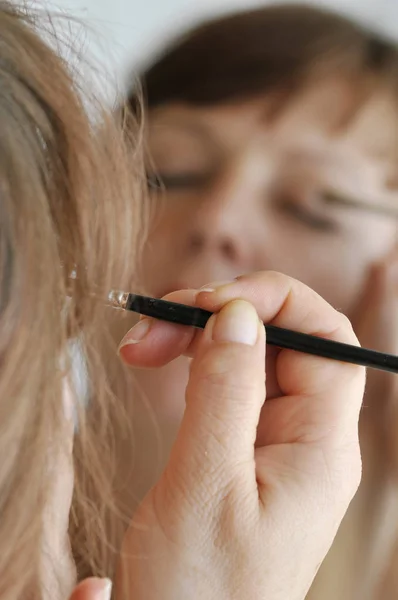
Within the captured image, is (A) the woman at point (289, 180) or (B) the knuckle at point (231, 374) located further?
(A) the woman at point (289, 180)

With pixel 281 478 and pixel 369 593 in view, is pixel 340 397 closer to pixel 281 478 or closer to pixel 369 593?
pixel 281 478

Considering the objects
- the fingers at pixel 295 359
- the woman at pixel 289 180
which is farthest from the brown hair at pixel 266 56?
the fingers at pixel 295 359

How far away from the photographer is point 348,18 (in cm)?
54

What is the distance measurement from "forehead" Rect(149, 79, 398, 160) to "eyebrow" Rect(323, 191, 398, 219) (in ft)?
0.15

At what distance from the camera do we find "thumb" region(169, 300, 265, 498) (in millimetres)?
300

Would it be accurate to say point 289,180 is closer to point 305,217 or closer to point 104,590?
point 305,217

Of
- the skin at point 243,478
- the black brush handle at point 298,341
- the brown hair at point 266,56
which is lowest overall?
the skin at point 243,478

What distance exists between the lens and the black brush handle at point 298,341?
1.12 ft

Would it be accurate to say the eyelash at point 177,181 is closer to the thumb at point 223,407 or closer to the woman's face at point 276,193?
the woman's face at point 276,193

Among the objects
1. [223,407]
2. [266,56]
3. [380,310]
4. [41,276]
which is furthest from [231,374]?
[266,56]

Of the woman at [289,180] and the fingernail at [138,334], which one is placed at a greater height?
the woman at [289,180]

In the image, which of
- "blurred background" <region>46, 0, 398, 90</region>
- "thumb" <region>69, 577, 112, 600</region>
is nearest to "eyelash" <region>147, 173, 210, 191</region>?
"blurred background" <region>46, 0, 398, 90</region>

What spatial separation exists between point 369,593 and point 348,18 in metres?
0.50

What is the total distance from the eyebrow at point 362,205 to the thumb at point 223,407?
236mm
